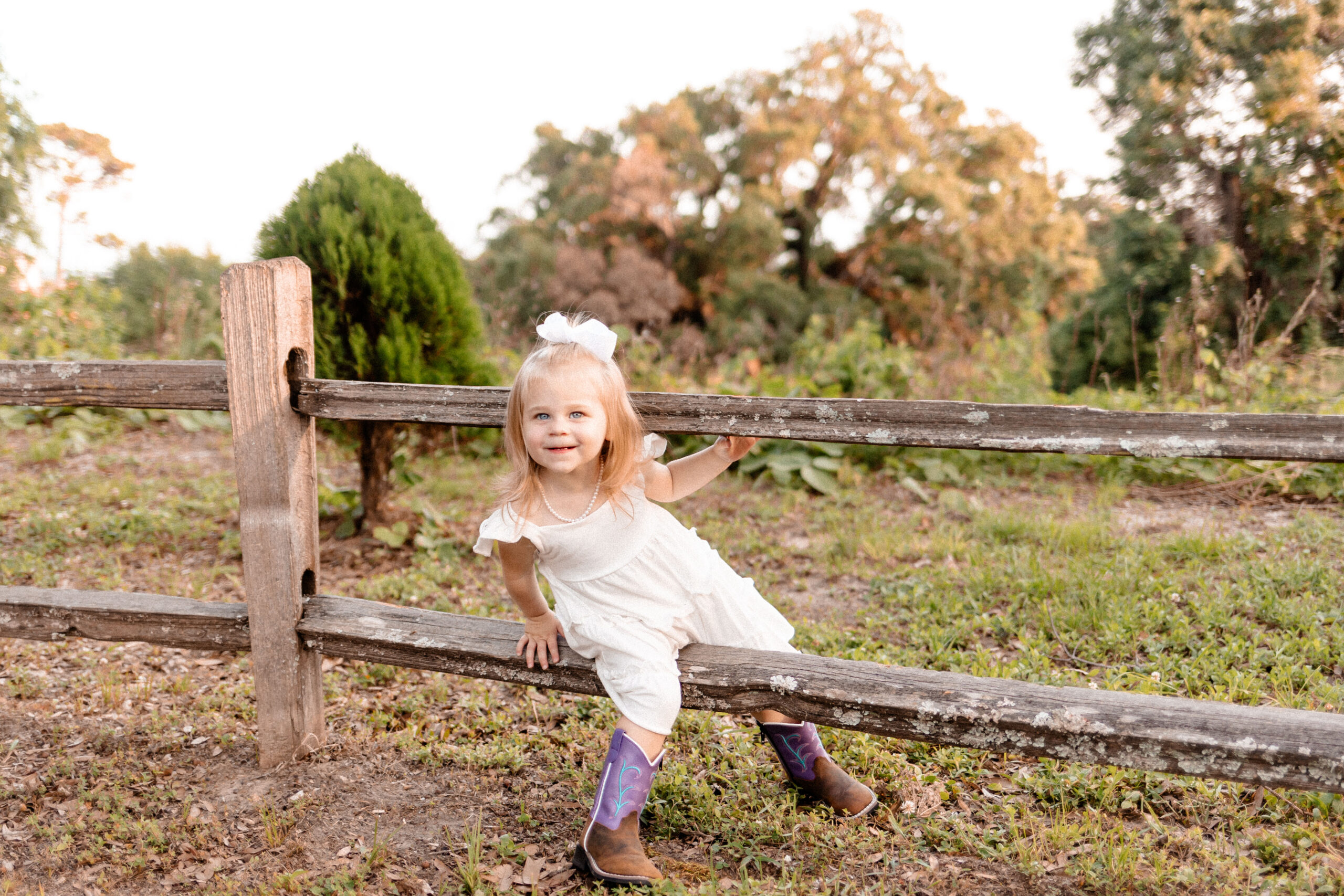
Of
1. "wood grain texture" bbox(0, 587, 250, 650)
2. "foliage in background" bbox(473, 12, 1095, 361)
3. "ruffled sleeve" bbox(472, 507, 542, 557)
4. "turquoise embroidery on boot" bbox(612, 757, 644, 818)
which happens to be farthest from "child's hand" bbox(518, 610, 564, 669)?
"foliage in background" bbox(473, 12, 1095, 361)

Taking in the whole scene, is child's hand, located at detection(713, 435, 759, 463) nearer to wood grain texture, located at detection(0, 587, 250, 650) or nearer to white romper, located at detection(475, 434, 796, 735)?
white romper, located at detection(475, 434, 796, 735)

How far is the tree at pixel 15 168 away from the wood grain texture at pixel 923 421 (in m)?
10.8

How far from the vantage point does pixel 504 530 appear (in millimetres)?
2240

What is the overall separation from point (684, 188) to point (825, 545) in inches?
810

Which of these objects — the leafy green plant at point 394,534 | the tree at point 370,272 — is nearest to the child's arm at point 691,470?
the tree at point 370,272

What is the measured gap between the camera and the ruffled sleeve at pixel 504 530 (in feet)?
7.30

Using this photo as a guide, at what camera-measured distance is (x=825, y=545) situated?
15.9 feet

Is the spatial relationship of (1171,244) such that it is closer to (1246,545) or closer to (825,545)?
(1246,545)

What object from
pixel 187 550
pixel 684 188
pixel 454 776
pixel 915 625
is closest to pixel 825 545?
pixel 915 625

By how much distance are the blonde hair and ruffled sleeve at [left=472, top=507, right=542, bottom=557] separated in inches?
1.0

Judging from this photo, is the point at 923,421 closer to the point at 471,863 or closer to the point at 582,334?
the point at 582,334

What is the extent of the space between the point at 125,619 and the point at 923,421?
265cm

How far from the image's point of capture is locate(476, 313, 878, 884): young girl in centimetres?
220

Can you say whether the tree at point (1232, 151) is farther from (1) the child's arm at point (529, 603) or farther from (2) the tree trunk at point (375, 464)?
(1) the child's arm at point (529, 603)
